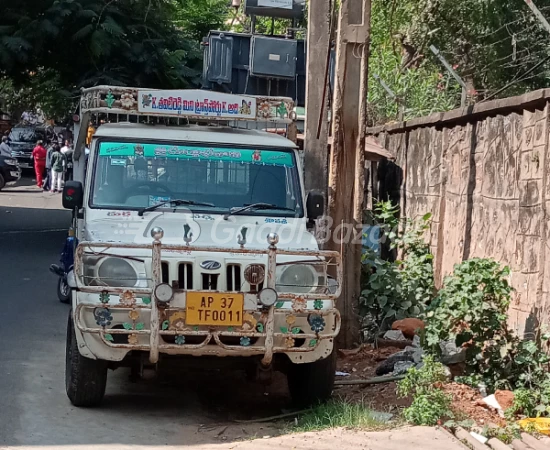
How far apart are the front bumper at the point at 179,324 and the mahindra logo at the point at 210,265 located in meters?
Result: 0.10

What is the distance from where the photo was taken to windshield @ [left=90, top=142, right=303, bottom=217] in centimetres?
740

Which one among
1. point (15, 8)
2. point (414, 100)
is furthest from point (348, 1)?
point (15, 8)

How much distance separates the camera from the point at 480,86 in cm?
1734

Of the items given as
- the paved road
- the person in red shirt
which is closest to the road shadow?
the paved road

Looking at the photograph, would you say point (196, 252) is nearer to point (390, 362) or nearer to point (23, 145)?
point (390, 362)

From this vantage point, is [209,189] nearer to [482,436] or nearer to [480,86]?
[482,436]

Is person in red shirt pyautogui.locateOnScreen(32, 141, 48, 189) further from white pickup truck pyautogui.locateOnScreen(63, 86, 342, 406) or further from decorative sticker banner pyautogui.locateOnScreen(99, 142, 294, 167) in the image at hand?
decorative sticker banner pyautogui.locateOnScreen(99, 142, 294, 167)

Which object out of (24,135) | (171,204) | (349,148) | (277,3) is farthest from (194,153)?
(24,135)

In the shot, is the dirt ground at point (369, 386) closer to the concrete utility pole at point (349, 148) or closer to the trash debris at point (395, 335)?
the trash debris at point (395, 335)

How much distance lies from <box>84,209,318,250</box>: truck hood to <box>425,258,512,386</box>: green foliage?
4.13 feet

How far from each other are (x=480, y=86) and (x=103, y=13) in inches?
285

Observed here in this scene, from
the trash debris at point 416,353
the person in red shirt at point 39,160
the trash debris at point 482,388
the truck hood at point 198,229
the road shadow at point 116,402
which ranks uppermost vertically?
the person in red shirt at point 39,160

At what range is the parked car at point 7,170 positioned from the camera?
30553 mm

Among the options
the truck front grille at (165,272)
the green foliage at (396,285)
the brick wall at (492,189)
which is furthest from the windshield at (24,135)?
the truck front grille at (165,272)
